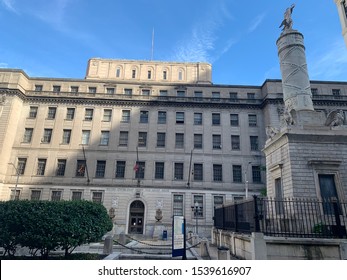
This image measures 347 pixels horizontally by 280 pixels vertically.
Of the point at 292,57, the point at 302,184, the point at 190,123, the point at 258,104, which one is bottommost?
the point at 302,184

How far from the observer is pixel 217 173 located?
34.7m

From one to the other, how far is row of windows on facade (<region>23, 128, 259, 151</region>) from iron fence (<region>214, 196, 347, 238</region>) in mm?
22860

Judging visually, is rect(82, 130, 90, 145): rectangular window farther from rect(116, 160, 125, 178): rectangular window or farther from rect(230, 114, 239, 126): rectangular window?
rect(230, 114, 239, 126): rectangular window

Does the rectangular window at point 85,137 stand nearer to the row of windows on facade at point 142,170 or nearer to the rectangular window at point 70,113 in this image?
the row of windows on facade at point 142,170

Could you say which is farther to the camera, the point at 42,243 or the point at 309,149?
the point at 309,149

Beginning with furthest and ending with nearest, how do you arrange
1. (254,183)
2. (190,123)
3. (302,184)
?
(190,123)
(254,183)
(302,184)

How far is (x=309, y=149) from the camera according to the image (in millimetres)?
13008

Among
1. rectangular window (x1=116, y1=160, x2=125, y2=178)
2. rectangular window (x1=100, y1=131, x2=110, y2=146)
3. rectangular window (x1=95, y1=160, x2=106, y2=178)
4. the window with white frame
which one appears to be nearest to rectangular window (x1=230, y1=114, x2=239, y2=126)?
rectangular window (x1=116, y1=160, x2=125, y2=178)

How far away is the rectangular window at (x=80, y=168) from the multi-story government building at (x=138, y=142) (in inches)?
5.2

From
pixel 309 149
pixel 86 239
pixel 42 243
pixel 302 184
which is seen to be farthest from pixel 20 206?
pixel 309 149

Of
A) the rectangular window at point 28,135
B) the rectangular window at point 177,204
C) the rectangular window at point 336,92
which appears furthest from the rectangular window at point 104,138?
the rectangular window at point 336,92

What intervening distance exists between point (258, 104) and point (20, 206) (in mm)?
34286

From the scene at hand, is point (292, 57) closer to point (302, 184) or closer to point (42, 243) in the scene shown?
point (302, 184)

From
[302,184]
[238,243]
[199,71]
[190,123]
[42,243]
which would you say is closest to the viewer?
[238,243]
